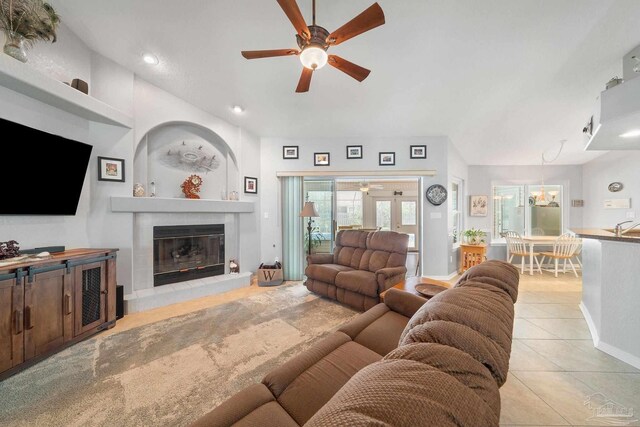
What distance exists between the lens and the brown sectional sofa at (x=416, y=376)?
45cm

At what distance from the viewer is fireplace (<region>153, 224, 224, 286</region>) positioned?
3508 millimetres

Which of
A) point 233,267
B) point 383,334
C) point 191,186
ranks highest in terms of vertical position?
point 191,186

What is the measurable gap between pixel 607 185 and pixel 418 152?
423 cm

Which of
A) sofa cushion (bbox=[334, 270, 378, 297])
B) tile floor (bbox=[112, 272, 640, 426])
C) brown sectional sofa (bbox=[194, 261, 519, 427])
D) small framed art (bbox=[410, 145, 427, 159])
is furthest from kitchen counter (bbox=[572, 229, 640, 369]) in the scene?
small framed art (bbox=[410, 145, 427, 159])

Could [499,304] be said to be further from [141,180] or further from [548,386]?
[141,180]

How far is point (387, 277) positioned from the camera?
9.47ft

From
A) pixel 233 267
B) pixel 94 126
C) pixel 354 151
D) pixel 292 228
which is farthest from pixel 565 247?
pixel 94 126

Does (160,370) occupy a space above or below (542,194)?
below

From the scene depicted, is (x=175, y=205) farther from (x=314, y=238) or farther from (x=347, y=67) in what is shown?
(x=347, y=67)

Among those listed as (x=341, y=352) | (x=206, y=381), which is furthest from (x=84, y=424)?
(x=341, y=352)

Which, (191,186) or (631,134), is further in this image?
(191,186)

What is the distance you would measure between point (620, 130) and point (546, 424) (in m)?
3.17

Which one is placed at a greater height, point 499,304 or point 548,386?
point 499,304

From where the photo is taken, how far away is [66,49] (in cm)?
256
